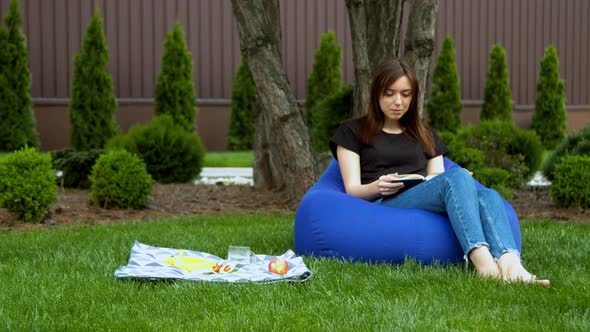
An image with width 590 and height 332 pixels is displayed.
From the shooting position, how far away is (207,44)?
55.4 feet

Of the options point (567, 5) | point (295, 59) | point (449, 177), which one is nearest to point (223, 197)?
point (449, 177)

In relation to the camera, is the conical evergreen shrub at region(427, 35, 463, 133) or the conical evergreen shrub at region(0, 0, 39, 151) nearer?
the conical evergreen shrub at region(0, 0, 39, 151)

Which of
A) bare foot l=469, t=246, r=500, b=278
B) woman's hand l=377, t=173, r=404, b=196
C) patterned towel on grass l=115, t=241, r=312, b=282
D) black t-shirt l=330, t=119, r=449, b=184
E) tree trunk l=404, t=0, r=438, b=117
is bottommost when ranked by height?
patterned towel on grass l=115, t=241, r=312, b=282

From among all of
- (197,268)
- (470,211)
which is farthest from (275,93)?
(470,211)

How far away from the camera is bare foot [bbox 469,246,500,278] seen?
4258 millimetres

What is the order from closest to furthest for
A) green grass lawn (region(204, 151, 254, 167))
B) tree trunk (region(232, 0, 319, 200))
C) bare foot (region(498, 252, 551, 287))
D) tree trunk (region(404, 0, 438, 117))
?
1. bare foot (region(498, 252, 551, 287))
2. tree trunk (region(404, 0, 438, 117))
3. tree trunk (region(232, 0, 319, 200))
4. green grass lawn (region(204, 151, 254, 167))

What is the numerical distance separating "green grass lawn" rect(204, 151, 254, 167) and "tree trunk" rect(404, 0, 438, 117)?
21.5 feet

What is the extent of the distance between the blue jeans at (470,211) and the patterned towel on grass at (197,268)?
2.82 feet

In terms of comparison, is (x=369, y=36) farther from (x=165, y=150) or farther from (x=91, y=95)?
(x=91, y=95)

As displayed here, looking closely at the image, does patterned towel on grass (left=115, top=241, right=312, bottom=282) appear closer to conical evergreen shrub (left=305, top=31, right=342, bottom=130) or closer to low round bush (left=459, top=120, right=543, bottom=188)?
low round bush (left=459, top=120, right=543, bottom=188)

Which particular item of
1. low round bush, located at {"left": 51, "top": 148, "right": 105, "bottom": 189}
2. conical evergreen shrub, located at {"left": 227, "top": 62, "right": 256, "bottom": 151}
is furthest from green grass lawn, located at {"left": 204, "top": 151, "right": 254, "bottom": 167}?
low round bush, located at {"left": 51, "top": 148, "right": 105, "bottom": 189}

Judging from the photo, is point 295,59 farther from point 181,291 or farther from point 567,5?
point 181,291

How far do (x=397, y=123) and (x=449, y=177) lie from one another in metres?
0.82

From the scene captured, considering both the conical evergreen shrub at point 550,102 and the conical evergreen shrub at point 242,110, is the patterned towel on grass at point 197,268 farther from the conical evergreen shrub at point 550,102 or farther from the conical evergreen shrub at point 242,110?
the conical evergreen shrub at point 550,102
